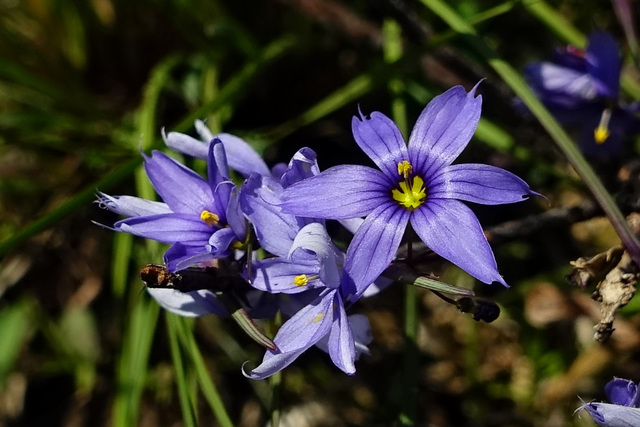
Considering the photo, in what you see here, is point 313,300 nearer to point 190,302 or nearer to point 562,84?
point 190,302

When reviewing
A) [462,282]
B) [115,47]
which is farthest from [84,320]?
[462,282]

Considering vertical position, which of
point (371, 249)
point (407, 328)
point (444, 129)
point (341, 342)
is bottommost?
point (407, 328)

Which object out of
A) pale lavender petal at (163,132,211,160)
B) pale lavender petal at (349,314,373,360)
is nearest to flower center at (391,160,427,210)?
pale lavender petal at (349,314,373,360)

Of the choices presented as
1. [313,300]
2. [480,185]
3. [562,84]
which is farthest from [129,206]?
[562,84]

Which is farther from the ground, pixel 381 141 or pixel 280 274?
pixel 381 141

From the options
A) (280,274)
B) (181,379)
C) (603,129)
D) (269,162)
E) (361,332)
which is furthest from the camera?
(269,162)

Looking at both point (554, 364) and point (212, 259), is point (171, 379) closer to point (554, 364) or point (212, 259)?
point (554, 364)
